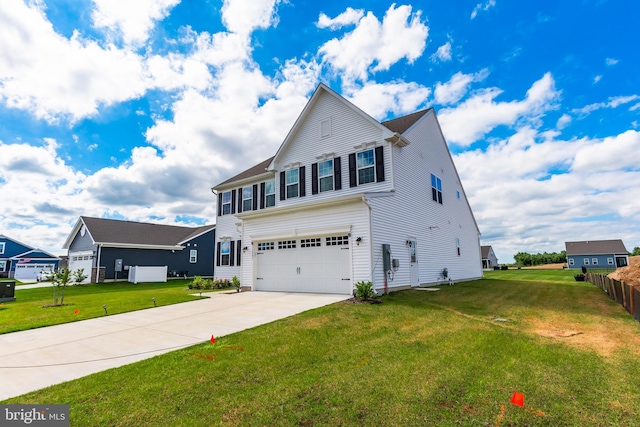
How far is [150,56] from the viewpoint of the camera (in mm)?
11727

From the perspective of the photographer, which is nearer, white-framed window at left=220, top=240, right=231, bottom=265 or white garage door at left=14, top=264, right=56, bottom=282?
white-framed window at left=220, top=240, right=231, bottom=265

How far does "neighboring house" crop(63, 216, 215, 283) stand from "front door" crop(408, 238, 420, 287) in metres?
23.3

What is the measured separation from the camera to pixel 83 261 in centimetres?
2727

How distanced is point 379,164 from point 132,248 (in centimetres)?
2430

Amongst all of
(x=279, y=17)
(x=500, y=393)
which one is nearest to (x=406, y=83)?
(x=279, y=17)

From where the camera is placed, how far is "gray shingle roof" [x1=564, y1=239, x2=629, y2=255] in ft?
164

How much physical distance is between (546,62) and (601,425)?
14362 millimetres

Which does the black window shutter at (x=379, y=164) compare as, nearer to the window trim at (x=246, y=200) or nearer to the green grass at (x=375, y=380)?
the green grass at (x=375, y=380)

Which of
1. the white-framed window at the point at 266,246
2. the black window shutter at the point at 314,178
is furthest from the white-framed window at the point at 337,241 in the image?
the black window shutter at the point at 314,178

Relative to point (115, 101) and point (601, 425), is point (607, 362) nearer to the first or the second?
point (601, 425)

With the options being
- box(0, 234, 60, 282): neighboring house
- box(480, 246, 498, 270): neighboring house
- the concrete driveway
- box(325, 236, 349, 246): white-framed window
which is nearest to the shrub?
the concrete driveway

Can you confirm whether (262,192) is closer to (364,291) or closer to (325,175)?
(325,175)

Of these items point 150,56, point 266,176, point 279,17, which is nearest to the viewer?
point 150,56

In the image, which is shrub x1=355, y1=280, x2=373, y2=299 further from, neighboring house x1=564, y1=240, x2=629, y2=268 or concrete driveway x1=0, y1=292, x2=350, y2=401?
neighboring house x1=564, y1=240, x2=629, y2=268
